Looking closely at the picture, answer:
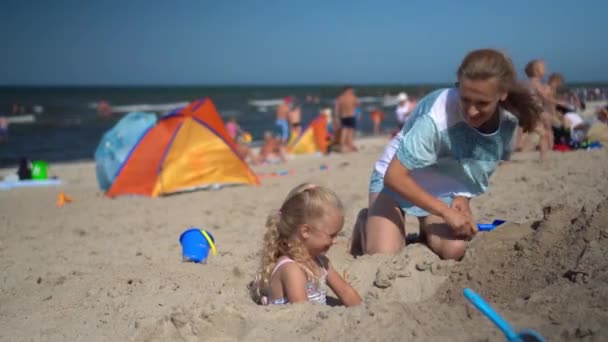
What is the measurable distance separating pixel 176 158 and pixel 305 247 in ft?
14.7

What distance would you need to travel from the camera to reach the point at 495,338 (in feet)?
5.86

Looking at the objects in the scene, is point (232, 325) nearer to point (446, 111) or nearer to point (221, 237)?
point (446, 111)

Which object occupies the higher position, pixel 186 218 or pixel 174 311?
pixel 174 311

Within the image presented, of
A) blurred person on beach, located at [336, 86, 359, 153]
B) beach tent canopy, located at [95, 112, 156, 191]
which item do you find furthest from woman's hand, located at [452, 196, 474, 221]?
blurred person on beach, located at [336, 86, 359, 153]

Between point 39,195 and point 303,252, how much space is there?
19.8 feet

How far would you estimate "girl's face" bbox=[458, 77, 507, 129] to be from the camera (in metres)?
2.74

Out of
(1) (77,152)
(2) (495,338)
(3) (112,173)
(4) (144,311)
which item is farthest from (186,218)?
(1) (77,152)

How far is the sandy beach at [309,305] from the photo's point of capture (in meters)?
2.03

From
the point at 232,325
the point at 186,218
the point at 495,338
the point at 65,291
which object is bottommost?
the point at 186,218

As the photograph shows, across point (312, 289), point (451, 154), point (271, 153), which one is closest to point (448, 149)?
point (451, 154)

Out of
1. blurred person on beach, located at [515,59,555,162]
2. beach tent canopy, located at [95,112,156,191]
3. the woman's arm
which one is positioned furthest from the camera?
blurred person on beach, located at [515,59,555,162]

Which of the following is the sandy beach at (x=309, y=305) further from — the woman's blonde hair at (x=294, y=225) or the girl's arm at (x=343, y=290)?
the woman's blonde hair at (x=294, y=225)

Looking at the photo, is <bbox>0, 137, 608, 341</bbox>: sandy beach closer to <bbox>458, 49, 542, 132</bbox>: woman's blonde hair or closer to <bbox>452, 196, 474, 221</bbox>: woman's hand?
<bbox>452, 196, 474, 221</bbox>: woman's hand

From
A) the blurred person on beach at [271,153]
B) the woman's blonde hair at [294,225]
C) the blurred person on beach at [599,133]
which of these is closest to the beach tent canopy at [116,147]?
the blurred person on beach at [271,153]
